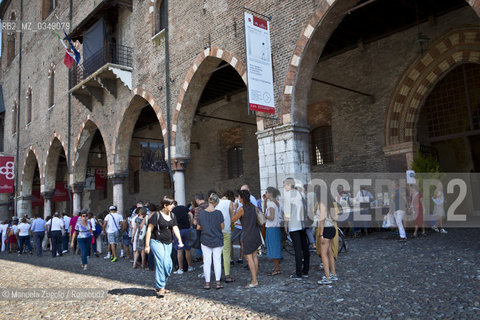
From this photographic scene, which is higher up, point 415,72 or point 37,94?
point 37,94

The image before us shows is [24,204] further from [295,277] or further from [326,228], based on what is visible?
[326,228]

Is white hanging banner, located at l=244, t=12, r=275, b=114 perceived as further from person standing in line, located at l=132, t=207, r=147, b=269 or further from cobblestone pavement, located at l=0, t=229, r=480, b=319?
cobblestone pavement, located at l=0, t=229, r=480, b=319

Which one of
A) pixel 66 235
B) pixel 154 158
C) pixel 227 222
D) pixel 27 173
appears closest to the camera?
pixel 227 222

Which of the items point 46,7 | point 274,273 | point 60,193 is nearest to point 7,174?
point 60,193

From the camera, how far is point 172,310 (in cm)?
466

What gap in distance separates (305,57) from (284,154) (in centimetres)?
224

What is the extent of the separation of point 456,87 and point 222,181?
10.1m

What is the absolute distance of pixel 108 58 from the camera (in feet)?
49.0

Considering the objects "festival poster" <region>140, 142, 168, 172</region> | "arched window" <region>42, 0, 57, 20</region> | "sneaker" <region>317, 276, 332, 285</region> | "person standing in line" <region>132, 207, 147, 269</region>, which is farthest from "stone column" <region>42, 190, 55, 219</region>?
"sneaker" <region>317, 276, 332, 285</region>

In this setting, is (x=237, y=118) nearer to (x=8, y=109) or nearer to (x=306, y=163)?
(x=306, y=163)

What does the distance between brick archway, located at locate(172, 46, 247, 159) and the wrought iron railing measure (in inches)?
153

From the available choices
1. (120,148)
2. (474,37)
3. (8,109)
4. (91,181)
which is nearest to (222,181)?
(120,148)

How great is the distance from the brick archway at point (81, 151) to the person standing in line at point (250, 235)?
1317cm

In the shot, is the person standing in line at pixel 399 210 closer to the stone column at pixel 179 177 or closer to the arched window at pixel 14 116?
the stone column at pixel 179 177
